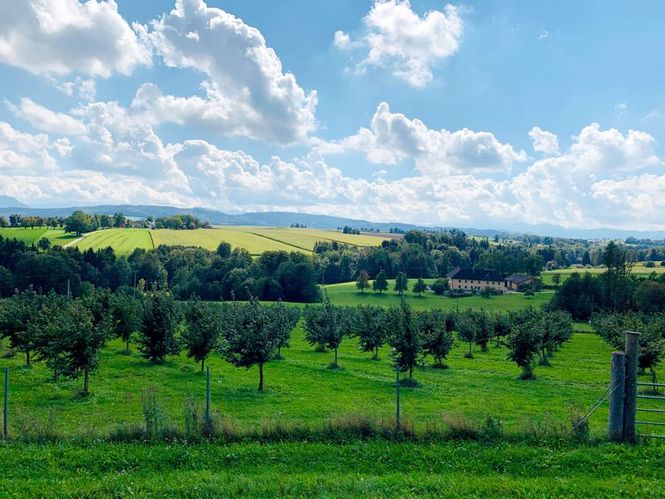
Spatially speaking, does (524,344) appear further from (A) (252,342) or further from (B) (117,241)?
(B) (117,241)

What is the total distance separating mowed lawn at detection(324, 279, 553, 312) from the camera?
9356cm

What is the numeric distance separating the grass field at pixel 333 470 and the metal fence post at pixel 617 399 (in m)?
0.78

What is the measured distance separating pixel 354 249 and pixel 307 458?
145 metres

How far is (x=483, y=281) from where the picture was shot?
414 feet

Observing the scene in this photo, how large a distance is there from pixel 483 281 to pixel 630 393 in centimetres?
11870

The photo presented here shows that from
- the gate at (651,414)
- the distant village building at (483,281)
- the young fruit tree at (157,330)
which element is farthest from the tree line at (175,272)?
the gate at (651,414)

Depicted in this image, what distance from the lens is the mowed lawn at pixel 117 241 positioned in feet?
381

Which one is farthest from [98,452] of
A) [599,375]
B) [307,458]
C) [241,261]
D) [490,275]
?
[490,275]

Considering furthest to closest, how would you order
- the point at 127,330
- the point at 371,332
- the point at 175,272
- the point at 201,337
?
the point at 175,272 < the point at 371,332 < the point at 127,330 < the point at 201,337

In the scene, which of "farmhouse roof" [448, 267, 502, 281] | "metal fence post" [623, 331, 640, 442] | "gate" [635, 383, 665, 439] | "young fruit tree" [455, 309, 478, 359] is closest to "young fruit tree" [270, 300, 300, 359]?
"gate" [635, 383, 665, 439]

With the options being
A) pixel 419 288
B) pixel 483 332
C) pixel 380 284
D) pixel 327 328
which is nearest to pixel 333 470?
pixel 327 328

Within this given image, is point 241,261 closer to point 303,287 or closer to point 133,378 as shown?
point 303,287

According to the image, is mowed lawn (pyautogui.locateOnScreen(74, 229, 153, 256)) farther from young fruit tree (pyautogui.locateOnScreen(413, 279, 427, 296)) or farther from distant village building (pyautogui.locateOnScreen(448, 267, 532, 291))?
distant village building (pyautogui.locateOnScreen(448, 267, 532, 291))

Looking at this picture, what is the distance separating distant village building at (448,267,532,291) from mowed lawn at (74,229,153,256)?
86437mm
